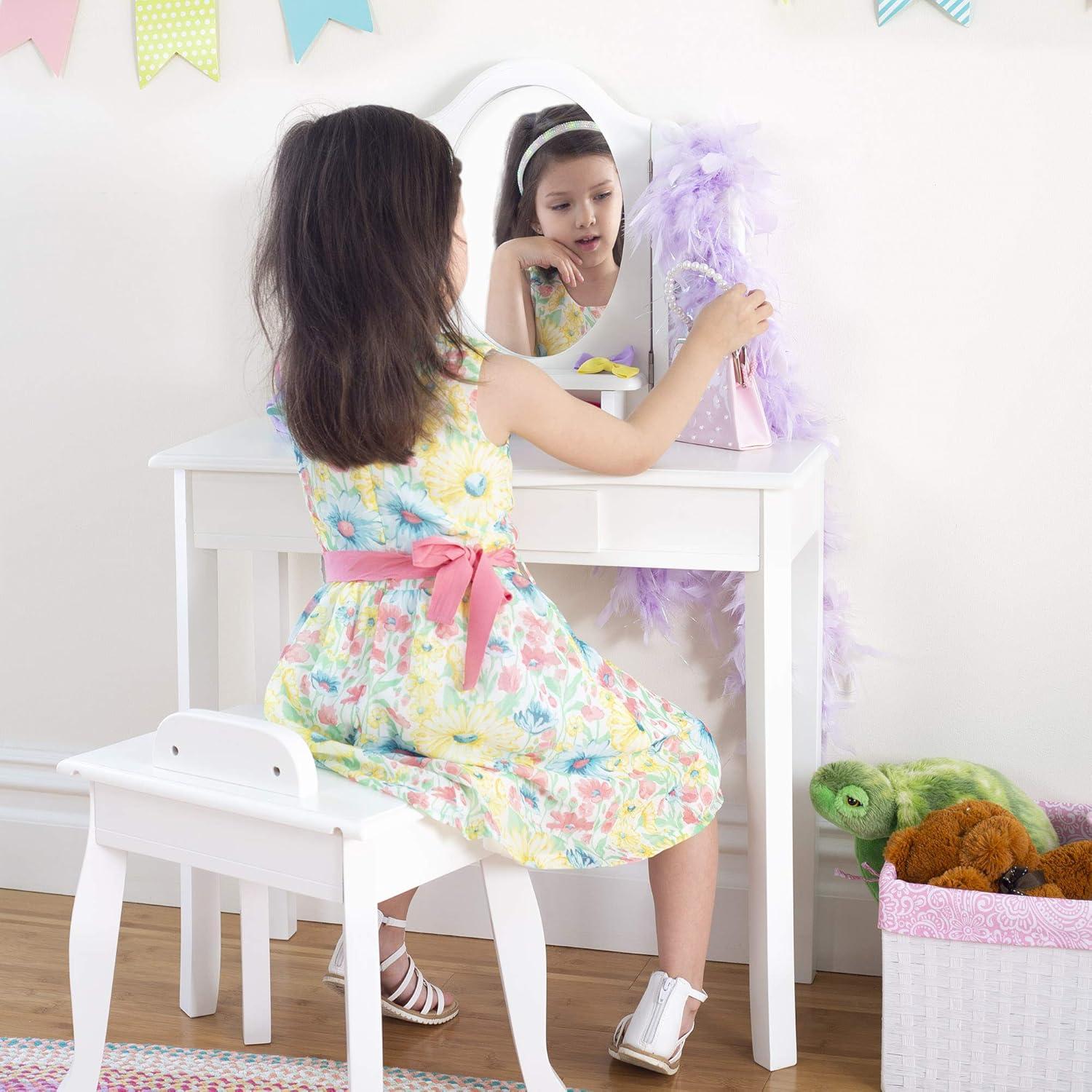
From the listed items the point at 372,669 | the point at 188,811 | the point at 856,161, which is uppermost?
the point at 856,161

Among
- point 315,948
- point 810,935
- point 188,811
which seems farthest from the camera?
point 315,948

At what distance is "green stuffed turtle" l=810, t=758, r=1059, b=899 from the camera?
6.09 feet

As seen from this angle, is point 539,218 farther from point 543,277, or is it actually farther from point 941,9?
point 941,9

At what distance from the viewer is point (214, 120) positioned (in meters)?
2.16

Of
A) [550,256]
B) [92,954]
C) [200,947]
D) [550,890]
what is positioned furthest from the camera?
[550,890]

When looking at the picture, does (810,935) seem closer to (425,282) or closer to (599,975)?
(599,975)

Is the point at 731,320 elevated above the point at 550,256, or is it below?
below

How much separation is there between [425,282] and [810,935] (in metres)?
1.10

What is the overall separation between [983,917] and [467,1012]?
72 cm

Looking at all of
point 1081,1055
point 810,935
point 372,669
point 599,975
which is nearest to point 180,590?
point 372,669

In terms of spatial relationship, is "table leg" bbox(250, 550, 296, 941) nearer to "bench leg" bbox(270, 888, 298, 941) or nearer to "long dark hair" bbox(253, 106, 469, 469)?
"bench leg" bbox(270, 888, 298, 941)

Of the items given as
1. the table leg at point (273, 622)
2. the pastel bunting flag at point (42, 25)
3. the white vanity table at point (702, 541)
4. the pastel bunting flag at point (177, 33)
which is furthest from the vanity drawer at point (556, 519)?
the pastel bunting flag at point (42, 25)

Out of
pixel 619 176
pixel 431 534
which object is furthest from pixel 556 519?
pixel 619 176

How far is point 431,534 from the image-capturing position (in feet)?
5.26
